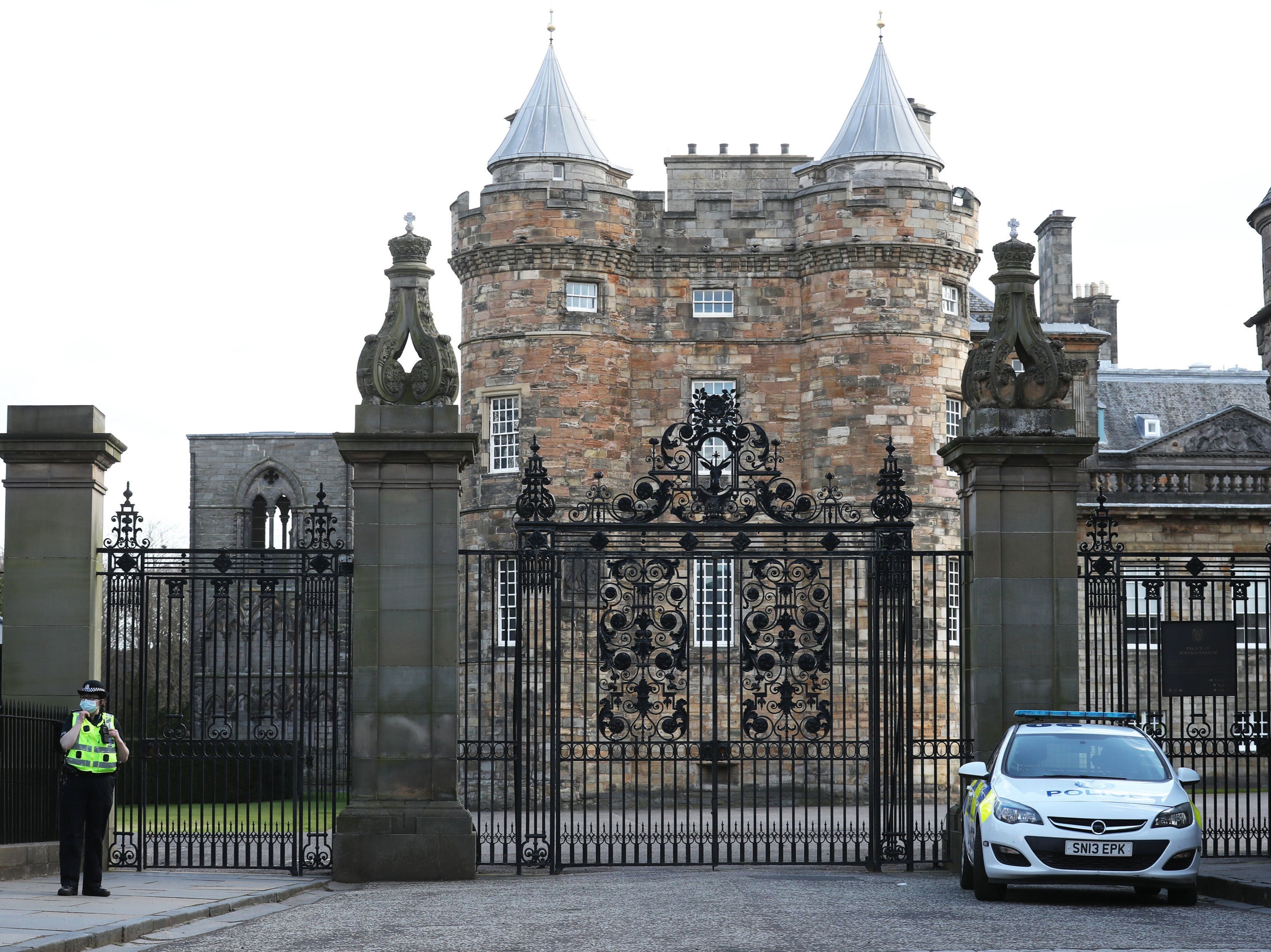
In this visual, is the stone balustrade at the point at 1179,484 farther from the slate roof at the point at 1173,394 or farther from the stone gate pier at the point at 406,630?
the stone gate pier at the point at 406,630

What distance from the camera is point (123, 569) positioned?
15.0 meters

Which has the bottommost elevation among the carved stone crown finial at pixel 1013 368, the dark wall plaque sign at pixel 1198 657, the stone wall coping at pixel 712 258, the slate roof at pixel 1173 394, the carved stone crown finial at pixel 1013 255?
the dark wall plaque sign at pixel 1198 657

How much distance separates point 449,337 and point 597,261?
64.6 feet

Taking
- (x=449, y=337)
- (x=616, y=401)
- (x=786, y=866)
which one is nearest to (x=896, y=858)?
(x=786, y=866)

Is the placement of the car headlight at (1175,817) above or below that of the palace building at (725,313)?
below

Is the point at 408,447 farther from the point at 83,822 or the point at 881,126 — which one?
the point at 881,126

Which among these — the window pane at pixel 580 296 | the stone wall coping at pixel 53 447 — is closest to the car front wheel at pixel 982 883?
the stone wall coping at pixel 53 447

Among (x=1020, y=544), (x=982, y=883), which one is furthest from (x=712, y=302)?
(x=982, y=883)

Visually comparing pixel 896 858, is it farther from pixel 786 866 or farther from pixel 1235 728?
pixel 1235 728

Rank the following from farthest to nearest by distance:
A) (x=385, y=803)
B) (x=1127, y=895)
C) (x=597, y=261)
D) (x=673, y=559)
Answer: (x=597, y=261), (x=673, y=559), (x=385, y=803), (x=1127, y=895)

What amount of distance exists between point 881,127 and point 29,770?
26.6 meters

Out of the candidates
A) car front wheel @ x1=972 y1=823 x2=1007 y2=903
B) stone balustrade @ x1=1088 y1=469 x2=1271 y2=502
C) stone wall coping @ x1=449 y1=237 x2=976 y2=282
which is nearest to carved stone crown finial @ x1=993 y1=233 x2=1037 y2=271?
car front wheel @ x1=972 y1=823 x2=1007 y2=903

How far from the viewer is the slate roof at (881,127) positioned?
118 feet

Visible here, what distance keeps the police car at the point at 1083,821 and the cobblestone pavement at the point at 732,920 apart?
261 mm
